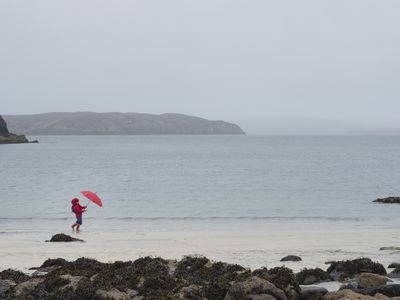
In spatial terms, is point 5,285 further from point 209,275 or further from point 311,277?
point 311,277

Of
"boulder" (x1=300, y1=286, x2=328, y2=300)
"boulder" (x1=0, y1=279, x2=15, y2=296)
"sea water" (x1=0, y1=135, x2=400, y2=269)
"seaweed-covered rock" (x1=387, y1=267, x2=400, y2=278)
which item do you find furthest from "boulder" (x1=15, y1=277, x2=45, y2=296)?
"seaweed-covered rock" (x1=387, y1=267, x2=400, y2=278)

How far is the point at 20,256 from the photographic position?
17125 mm

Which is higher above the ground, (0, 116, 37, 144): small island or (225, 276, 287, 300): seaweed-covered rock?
(0, 116, 37, 144): small island

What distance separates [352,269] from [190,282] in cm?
425

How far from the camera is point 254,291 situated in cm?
930

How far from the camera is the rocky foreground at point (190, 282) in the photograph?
31.4ft

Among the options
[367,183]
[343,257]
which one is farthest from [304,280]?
[367,183]

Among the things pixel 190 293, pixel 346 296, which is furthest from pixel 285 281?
pixel 190 293

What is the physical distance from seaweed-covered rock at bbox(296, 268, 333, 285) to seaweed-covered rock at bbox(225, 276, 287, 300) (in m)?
2.84

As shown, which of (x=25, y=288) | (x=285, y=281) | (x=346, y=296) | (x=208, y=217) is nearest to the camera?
(x=346, y=296)

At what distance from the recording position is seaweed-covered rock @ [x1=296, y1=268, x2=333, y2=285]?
1220 cm

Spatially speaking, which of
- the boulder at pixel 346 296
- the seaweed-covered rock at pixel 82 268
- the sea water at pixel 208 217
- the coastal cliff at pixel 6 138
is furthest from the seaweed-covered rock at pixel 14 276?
the coastal cliff at pixel 6 138

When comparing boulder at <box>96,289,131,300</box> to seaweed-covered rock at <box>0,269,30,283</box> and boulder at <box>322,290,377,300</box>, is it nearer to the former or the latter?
seaweed-covered rock at <box>0,269,30,283</box>

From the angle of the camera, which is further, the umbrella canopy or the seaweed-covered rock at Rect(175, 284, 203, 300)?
the umbrella canopy
